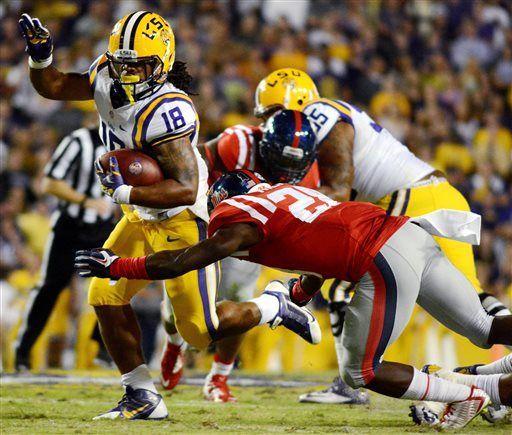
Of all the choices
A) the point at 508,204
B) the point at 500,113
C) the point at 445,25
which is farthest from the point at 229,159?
the point at 445,25

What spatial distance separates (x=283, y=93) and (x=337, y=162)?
0.73 metres

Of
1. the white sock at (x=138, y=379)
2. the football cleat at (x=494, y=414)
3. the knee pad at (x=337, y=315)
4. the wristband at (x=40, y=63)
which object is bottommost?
the football cleat at (x=494, y=414)

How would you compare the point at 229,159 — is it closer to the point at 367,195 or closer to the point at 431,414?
the point at 367,195

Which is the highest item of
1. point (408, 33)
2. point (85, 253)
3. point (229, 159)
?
point (408, 33)

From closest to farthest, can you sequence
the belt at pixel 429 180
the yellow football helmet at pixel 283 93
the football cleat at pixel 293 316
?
the football cleat at pixel 293 316 → the belt at pixel 429 180 → the yellow football helmet at pixel 283 93

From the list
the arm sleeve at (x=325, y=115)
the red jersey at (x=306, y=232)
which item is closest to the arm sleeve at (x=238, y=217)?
the red jersey at (x=306, y=232)

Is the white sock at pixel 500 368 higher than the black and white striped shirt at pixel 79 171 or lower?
lower

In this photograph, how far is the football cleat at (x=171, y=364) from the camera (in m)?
5.71

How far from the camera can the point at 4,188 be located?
31.6ft

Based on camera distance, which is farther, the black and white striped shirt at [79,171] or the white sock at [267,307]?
the black and white striped shirt at [79,171]

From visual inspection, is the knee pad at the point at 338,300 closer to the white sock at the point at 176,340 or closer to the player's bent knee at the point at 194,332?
the white sock at the point at 176,340

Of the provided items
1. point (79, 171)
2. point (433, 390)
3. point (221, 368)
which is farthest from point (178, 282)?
point (79, 171)

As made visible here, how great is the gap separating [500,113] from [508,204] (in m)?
1.60

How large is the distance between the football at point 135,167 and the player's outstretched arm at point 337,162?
1.07 metres
